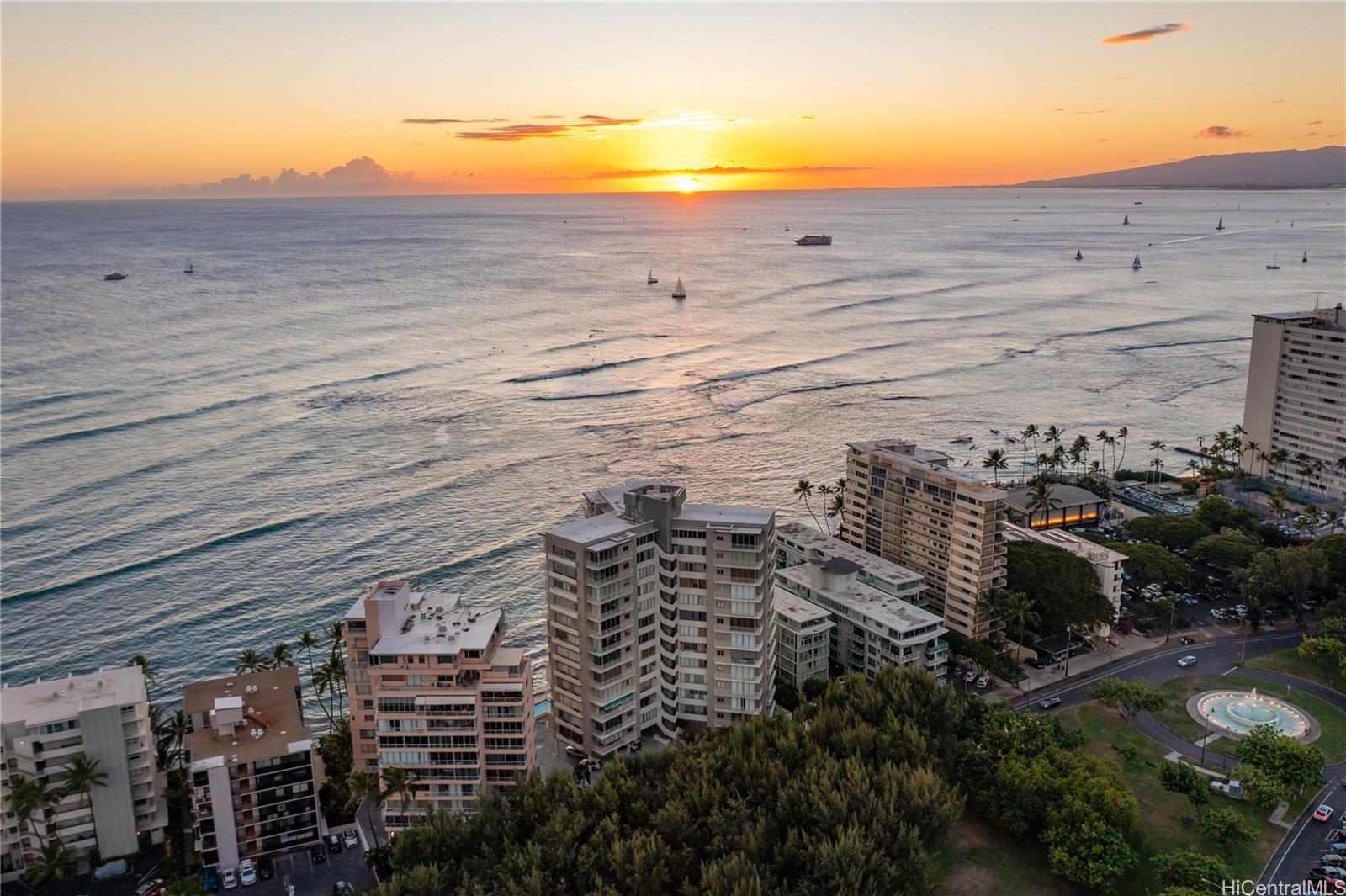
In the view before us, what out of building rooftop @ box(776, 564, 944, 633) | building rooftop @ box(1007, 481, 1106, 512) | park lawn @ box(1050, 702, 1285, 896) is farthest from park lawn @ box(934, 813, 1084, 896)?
building rooftop @ box(1007, 481, 1106, 512)

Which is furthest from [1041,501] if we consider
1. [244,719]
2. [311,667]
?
[244,719]

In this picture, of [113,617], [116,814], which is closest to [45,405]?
[113,617]

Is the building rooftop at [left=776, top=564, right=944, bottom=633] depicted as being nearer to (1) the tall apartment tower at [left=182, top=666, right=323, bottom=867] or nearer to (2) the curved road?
(2) the curved road

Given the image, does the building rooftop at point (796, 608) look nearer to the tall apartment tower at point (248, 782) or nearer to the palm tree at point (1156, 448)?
the tall apartment tower at point (248, 782)

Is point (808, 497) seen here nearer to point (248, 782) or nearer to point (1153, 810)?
point (1153, 810)

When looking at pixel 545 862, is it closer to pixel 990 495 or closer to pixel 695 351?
pixel 990 495

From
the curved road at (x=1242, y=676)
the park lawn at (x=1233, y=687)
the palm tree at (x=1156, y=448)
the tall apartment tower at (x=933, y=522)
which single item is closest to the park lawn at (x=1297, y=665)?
the curved road at (x=1242, y=676)
